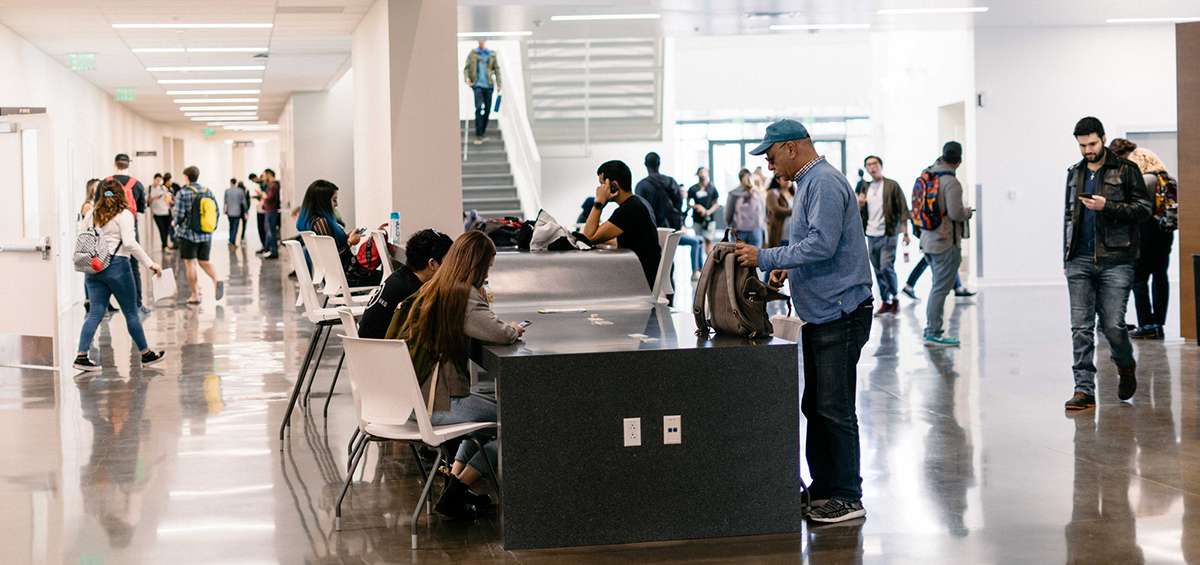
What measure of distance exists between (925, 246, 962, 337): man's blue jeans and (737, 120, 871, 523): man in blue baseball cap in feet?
14.8

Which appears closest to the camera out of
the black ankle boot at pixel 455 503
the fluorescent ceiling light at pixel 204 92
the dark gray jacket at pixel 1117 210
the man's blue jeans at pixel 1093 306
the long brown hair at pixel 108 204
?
the black ankle boot at pixel 455 503

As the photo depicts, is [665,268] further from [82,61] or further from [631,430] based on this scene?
[82,61]

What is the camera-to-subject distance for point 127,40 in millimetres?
11438

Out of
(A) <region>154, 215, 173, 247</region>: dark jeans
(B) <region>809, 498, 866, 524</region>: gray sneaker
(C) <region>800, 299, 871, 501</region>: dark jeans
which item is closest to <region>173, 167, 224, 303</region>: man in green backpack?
(A) <region>154, 215, 173, 247</region>: dark jeans

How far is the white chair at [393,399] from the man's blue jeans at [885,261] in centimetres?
747

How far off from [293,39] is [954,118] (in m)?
9.13

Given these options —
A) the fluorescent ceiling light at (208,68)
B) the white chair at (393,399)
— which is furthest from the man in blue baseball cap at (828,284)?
the fluorescent ceiling light at (208,68)

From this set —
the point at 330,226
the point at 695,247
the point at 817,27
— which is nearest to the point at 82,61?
the point at 330,226

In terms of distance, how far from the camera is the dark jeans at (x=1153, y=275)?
837cm

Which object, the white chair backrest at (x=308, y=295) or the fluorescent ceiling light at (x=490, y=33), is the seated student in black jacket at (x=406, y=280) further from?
the fluorescent ceiling light at (x=490, y=33)

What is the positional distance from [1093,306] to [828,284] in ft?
8.93

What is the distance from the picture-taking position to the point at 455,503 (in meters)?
4.04

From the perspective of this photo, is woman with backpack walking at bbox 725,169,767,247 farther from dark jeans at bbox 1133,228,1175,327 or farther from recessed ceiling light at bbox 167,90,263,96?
recessed ceiling light at bbox 167,90,263,96

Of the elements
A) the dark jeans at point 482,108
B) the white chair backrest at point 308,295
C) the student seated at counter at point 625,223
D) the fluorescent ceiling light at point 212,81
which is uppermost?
the fluorescent ceiling light at point 212,81
